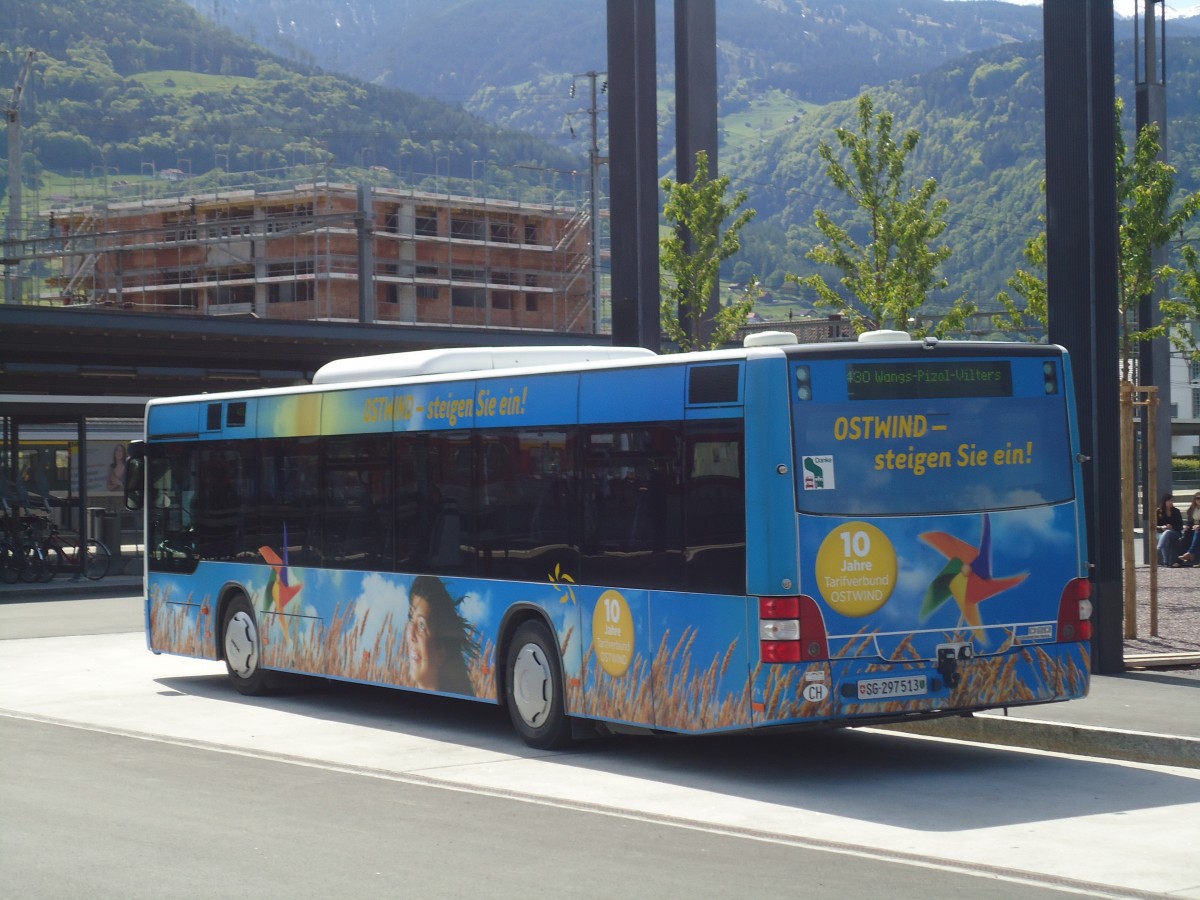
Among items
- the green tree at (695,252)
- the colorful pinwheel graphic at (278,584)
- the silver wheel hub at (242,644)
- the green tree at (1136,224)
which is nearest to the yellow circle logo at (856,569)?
the colorful pinwheel graphic at (278,584)

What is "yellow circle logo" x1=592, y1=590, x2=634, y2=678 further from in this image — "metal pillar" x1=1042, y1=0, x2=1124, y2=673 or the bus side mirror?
the bus side mirror

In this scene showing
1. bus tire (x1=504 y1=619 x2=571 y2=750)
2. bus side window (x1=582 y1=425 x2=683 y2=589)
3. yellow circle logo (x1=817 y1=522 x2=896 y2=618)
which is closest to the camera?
yellow circle logo (x1=817 y1=522 x2=896 y2=618)

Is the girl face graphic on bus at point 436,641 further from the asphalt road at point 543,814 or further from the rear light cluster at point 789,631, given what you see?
the rear light cluster at point 789,631

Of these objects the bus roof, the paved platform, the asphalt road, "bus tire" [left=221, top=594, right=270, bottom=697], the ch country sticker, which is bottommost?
the asphalt road

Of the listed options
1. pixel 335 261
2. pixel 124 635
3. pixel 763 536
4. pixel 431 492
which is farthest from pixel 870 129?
pixel 335 261

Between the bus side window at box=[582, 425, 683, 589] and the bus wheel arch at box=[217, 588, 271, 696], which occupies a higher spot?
the bus side window at box=[582, 425, 683, 589]

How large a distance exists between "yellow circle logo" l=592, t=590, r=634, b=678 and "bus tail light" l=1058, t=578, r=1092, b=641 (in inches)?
108

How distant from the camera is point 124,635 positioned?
912 inches

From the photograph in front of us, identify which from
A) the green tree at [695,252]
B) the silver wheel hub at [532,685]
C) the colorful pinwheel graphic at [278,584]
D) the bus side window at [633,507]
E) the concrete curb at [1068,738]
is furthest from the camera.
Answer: the green tree at [695,252]

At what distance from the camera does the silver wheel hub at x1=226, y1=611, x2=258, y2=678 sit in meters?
16.3

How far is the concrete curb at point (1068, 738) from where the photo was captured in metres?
11.3

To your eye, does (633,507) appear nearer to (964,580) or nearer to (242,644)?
(964,580)

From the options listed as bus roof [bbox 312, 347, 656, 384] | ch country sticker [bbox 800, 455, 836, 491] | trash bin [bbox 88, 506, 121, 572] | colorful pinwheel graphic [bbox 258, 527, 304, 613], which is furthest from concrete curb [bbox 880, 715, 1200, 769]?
trash bin [bbox 88, 506, 121, 572]

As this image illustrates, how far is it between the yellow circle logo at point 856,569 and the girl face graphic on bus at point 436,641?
140 inches
